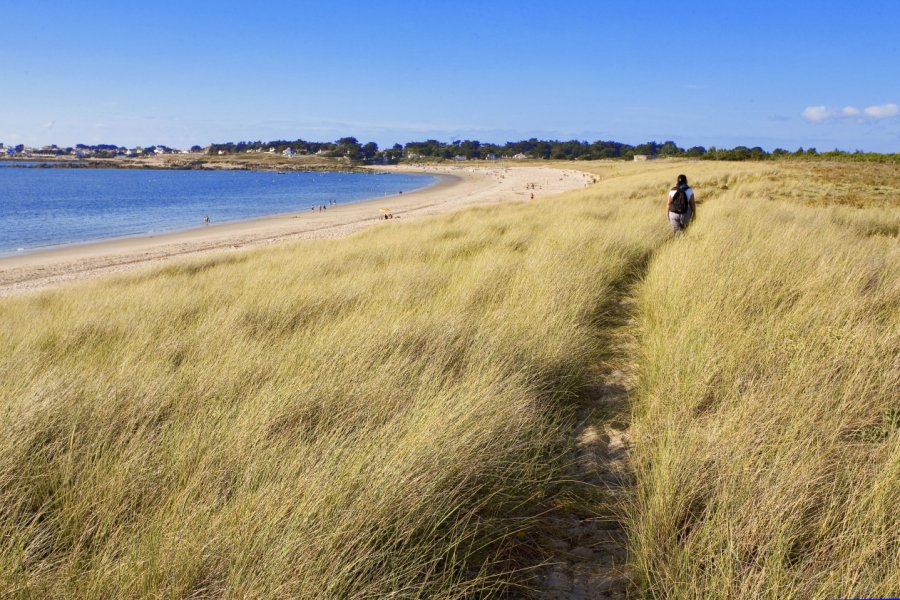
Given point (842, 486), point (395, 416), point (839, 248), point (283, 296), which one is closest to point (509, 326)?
point (395, 416)

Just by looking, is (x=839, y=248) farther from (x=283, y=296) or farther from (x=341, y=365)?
(x=283, y=296)

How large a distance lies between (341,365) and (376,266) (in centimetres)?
587

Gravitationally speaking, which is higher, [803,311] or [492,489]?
[803,311]

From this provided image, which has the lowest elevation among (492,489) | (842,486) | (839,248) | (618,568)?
(618,568)

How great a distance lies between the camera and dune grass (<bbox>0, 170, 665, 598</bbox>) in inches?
81.0

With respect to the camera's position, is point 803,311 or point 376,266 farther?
point 376,266

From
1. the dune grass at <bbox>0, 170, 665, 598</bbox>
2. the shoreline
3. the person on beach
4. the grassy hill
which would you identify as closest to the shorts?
the person on beach

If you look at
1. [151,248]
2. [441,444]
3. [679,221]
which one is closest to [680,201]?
[679,221]

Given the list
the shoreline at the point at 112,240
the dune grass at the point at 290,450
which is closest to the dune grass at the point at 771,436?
the dune grass at the point at 290,450

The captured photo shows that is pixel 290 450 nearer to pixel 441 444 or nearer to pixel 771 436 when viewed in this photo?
pixel 441 444

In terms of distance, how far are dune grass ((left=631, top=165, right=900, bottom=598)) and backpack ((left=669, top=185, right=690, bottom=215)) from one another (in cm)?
444

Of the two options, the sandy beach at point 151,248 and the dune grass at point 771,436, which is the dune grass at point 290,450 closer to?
the dune grass at point 771,436

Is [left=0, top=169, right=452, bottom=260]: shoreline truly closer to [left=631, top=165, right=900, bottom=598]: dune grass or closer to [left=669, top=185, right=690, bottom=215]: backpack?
[left=669, top=185, right=690, bottom=215]: backpack

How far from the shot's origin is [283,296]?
6.69 meters
